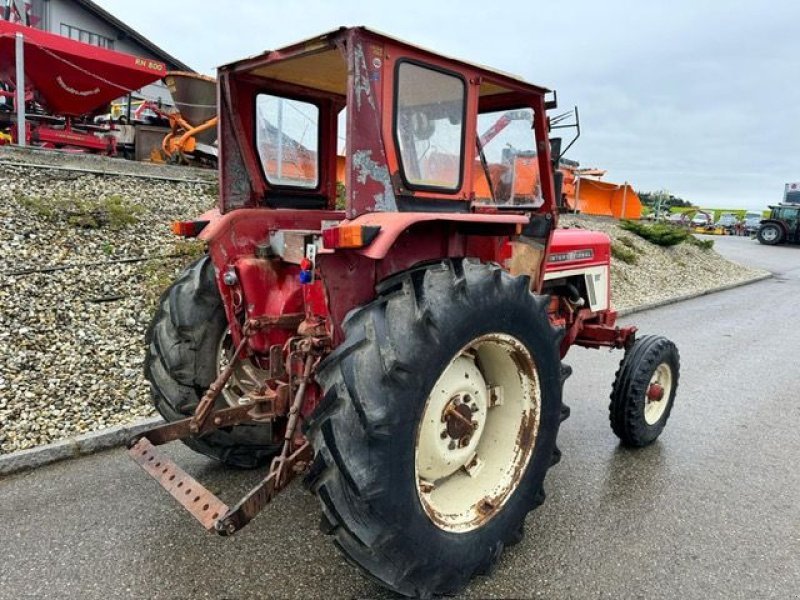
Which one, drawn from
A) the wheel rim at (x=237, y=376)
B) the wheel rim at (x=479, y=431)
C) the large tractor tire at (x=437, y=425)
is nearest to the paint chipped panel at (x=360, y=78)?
the large tractor tire at (x=437, y=425)

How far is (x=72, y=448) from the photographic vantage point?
3.56 metres

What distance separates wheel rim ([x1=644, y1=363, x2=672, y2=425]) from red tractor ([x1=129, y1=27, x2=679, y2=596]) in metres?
0.20

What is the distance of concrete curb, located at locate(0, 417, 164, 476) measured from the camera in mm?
3361

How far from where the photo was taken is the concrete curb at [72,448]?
3.36 metres

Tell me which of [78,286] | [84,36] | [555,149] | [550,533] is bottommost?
[550,533]

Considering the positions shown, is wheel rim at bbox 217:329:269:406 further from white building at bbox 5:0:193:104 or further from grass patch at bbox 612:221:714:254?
white building at bbox 5:0:193:104

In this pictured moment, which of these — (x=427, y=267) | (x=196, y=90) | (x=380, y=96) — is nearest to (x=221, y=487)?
(x=427, y=267)

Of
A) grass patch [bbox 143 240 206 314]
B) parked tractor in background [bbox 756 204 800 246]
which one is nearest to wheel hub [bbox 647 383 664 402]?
grass patch [bbox 143 240 206 314]

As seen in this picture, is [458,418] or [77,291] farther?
[77,291]

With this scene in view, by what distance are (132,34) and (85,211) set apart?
20182 mm

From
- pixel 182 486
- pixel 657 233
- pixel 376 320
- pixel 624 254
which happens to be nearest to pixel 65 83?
pixel 182 486

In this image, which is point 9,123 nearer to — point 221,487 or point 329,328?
point 221,487

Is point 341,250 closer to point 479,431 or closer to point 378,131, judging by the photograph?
point 378,131

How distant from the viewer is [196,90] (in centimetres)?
892
